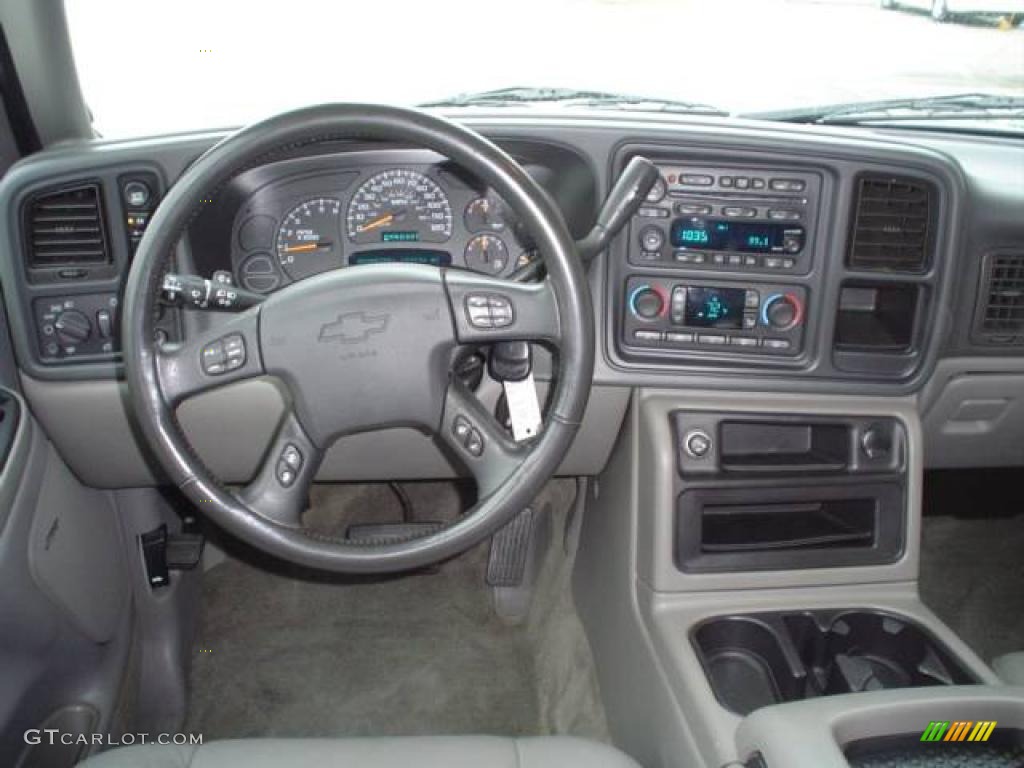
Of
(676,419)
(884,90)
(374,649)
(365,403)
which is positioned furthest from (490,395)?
(884,90)

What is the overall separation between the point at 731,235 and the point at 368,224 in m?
0.70

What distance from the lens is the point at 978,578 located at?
8.63ft

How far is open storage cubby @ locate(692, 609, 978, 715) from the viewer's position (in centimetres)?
166

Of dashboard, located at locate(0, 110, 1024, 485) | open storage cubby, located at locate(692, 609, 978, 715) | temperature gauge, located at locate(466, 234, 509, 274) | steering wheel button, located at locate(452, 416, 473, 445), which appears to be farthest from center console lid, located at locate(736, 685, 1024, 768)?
temperature gauge, located at locate(466, 234, 509, 274)

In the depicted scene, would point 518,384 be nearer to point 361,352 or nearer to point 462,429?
point 462,429

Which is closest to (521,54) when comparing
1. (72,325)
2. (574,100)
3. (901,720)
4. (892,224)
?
(574,100)

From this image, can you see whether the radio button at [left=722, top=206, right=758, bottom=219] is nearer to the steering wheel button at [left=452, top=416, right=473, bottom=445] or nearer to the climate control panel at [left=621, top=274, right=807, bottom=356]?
the climate control panel at [left=621, top=274, right=807, bottom=356]

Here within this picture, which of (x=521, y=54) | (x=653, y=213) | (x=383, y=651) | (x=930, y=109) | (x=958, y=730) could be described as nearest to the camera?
(x=958, y=730)

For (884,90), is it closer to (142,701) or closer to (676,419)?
(676,419)

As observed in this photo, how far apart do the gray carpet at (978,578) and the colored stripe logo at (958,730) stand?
52.6 inches

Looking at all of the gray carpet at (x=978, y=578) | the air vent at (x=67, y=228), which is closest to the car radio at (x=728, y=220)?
the air vent at (x=67, y=228)

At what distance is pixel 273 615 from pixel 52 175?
1385 mm

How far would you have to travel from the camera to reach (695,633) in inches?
66.7

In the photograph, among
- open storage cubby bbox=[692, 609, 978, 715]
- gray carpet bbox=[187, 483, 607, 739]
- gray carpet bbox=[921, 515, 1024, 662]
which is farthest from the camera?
gray carpet bbox=[921, 515, 1024, 662]
